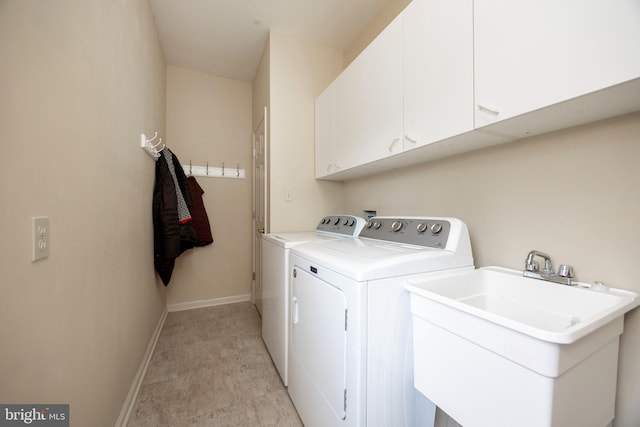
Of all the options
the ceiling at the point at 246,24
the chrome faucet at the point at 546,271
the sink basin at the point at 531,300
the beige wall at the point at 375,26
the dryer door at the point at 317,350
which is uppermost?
the ceiling at the point at 246,24

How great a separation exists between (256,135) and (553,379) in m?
3.09

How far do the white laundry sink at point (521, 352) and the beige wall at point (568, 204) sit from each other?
3.2 inches

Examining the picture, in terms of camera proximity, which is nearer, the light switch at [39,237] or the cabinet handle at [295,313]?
the light switch at [39,237]

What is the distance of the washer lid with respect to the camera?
933 millimetres

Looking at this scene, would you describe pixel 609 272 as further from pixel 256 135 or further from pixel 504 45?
pixel 256 135

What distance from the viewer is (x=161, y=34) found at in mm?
2352

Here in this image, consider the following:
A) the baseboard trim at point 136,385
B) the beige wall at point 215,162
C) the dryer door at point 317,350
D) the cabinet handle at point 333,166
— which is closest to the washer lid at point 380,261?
the dryer door at point 317,350

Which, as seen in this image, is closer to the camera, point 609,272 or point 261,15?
point 609,272

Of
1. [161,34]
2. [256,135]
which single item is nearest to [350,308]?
[256,135]

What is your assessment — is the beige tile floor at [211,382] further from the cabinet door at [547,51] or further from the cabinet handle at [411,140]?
the cabinet door at [547,51]

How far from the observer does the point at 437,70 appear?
1.10 meters

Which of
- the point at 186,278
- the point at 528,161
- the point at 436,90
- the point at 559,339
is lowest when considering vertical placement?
the point at 186,278

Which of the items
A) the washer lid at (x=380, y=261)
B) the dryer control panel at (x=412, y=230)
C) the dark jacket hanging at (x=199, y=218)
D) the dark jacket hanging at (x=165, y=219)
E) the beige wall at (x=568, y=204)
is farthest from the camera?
the dark jacket hanging at (x=199, y=218)

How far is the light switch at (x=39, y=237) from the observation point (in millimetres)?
683
